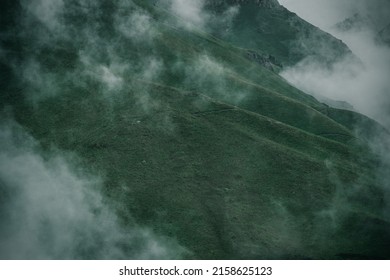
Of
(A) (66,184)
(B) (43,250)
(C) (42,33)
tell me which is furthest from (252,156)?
(C) (42,33)

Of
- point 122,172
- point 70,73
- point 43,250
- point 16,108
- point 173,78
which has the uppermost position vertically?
point 173,78

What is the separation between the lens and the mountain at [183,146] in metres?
82.8

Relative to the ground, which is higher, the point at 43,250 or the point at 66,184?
the point at 66,184

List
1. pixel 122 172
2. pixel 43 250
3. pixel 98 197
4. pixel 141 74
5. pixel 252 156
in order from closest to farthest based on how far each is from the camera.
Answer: pixel 43 250 → pixel 98 197 → pixel 122 172 → pixel 252 156 → pixel 141 74

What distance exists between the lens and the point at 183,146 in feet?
339

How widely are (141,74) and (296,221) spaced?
82541 millimetres

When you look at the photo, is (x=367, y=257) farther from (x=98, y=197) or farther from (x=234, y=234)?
(x=98, y=197)

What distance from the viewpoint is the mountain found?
82.8 metres

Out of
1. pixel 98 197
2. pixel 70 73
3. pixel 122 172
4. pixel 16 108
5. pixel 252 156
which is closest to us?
pixel 98 197

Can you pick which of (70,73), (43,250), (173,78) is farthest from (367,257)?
(70,73)

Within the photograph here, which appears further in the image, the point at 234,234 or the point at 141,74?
the point at 141,74

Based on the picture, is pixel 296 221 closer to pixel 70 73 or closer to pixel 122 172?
pixel 122 172

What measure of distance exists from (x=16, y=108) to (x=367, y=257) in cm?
10273

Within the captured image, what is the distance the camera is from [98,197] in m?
87.2
